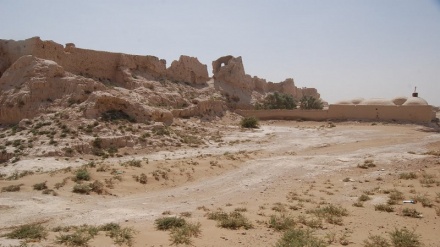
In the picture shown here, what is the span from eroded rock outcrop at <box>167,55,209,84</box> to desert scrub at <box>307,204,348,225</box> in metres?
27.7

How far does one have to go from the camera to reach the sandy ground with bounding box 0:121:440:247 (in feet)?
26.0

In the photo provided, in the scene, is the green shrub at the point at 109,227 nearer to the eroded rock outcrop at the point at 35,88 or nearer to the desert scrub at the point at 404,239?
the desert scrub at the point at 404,239

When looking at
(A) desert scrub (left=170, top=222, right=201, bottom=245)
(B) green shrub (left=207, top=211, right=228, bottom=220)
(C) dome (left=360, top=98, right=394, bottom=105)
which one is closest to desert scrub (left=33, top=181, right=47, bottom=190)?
(B) green shrub (left=207, top=211, right=228, bottom=220)

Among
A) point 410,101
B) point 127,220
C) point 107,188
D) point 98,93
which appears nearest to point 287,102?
point 410,101

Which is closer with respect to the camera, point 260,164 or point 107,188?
point 107,188

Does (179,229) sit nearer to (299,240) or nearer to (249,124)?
(299,240)

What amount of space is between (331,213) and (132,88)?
23110 millimetres

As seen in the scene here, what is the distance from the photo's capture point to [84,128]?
20016 mm

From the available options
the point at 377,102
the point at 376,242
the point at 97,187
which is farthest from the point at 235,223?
the point at 377,102

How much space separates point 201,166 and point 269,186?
3849 millimetres

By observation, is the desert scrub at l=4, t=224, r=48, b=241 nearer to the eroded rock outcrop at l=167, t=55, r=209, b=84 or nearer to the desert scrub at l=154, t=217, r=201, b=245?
the desert scrub at l=154, t=217, r=201, b=245

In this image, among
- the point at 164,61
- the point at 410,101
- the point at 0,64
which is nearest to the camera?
the point at 0,64

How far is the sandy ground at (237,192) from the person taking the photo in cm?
793

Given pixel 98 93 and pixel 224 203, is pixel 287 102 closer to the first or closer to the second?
pixel 98 93
